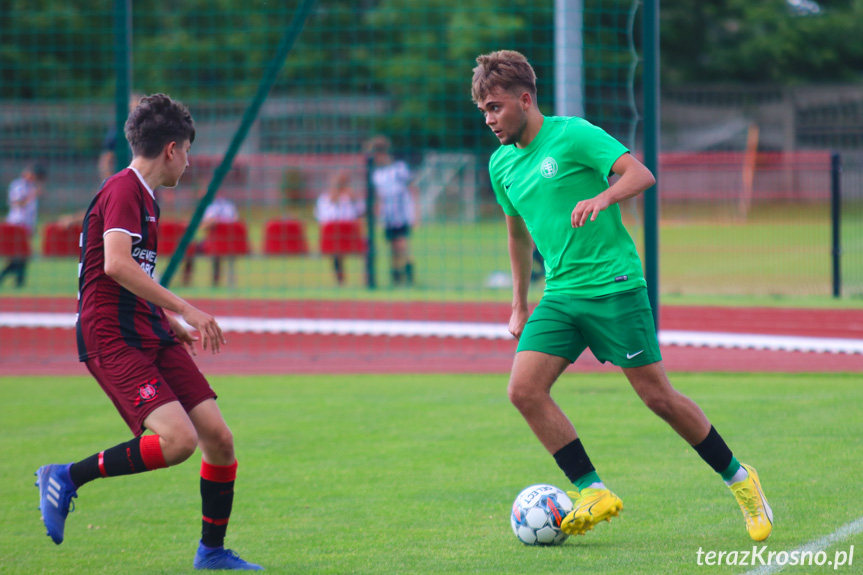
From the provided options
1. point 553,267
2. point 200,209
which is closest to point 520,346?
point 553,267

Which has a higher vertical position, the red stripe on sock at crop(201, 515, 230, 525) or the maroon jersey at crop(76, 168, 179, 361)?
the maroon jersey at crop(76, 168, 179, 361)

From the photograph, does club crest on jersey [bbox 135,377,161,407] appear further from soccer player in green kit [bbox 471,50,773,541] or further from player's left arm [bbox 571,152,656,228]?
player's left arm [bbox 571,152,656,228]

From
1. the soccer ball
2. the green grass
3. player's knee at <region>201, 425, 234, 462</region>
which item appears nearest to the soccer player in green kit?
the soccer ball

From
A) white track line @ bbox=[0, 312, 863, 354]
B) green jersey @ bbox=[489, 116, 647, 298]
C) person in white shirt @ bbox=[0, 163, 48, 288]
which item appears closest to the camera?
green jersey @ bbox=[489, 116, 647, 298]

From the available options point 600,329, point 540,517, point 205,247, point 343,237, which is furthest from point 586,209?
point 205,247

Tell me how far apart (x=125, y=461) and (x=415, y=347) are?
23.0ft

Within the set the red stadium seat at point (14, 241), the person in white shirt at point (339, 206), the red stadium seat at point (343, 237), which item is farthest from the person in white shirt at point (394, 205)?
the red stadium seat at point (14, 241)

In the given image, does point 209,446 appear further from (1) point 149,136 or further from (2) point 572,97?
(2) point 572,97

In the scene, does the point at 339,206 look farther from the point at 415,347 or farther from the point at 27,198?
the point at 415,347

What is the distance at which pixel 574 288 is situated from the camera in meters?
4.76

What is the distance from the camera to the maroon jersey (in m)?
4.36

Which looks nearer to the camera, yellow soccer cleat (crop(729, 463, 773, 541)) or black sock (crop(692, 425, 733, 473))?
yellow soccer cleat (crop(729, 463, 773, 541))

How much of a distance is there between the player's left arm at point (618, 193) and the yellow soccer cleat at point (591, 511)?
45.1 inches

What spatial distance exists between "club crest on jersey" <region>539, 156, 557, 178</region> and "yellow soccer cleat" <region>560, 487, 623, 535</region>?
1398mm
